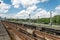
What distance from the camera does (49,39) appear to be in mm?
25672

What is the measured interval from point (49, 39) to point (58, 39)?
413 centimetres

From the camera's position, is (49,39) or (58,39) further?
(49,39)

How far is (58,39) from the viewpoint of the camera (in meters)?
21.7
